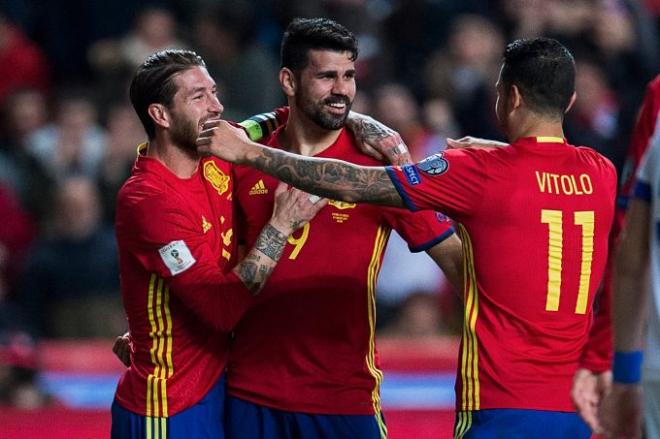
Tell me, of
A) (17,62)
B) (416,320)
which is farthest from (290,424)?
(17,62)

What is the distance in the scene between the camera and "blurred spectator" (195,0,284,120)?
1056 centimetres

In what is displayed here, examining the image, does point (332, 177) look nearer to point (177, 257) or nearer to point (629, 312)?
point (177, 257)

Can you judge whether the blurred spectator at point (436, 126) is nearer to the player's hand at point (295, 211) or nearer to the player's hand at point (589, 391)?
the player's hand at point (295, 211)

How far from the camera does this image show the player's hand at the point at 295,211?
499 centimetres

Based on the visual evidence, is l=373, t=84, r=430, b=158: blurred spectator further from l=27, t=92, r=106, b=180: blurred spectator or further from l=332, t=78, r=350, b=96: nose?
l=332, t=78, r=350, b=96: nose


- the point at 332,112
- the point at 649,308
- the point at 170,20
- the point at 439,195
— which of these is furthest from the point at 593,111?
the point at 649,308

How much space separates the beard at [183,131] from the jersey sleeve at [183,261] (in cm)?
30

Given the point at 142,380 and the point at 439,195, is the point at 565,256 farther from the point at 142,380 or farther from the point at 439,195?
the point at 142,380

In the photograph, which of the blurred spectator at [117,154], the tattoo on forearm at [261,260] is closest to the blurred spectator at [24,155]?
the blurred spectator at [117,154]

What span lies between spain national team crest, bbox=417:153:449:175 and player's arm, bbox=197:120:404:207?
129mm

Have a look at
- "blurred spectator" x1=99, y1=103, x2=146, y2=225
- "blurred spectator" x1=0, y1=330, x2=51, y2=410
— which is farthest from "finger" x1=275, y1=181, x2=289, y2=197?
"blurred spectator" x1=99, y1=103, x2=146, y2=225

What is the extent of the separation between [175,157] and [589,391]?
2.12m

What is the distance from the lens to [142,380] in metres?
5.12

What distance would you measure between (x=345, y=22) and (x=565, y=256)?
6.71 metres
